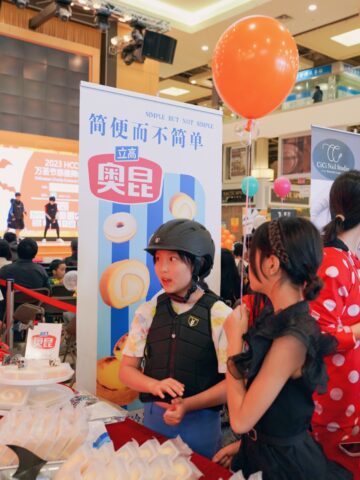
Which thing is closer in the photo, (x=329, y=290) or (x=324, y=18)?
(x=329, y=290)

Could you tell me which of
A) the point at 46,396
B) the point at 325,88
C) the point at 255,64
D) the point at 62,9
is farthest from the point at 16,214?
the point at 46,396

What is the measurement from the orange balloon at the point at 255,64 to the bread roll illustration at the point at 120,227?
0.78 meters

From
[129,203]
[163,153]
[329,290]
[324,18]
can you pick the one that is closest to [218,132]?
[163,153]

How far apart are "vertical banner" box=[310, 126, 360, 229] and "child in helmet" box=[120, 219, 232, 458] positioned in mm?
2463

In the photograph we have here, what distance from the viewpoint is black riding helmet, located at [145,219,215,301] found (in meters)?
1.70

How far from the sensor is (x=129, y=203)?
264cm

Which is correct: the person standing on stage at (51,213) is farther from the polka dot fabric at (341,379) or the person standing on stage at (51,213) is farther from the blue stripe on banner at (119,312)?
the polka dot fabric at (341,379)

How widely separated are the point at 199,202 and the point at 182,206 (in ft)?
0.37

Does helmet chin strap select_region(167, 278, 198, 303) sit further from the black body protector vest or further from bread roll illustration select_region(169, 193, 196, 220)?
bread roll illustration select_region(169, 193, 196, 220)

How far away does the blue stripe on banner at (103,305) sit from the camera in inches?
101

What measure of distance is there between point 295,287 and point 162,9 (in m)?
9.97

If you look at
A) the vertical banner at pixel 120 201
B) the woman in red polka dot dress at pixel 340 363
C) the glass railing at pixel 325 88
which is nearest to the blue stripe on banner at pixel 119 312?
the vertical banner at pixel 120 201

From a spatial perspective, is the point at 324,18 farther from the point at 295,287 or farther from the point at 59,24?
the point at 295,287

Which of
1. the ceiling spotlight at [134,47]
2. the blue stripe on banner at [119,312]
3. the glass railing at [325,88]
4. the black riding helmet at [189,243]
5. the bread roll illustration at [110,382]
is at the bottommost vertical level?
the bread roll illustration at [110,382]
